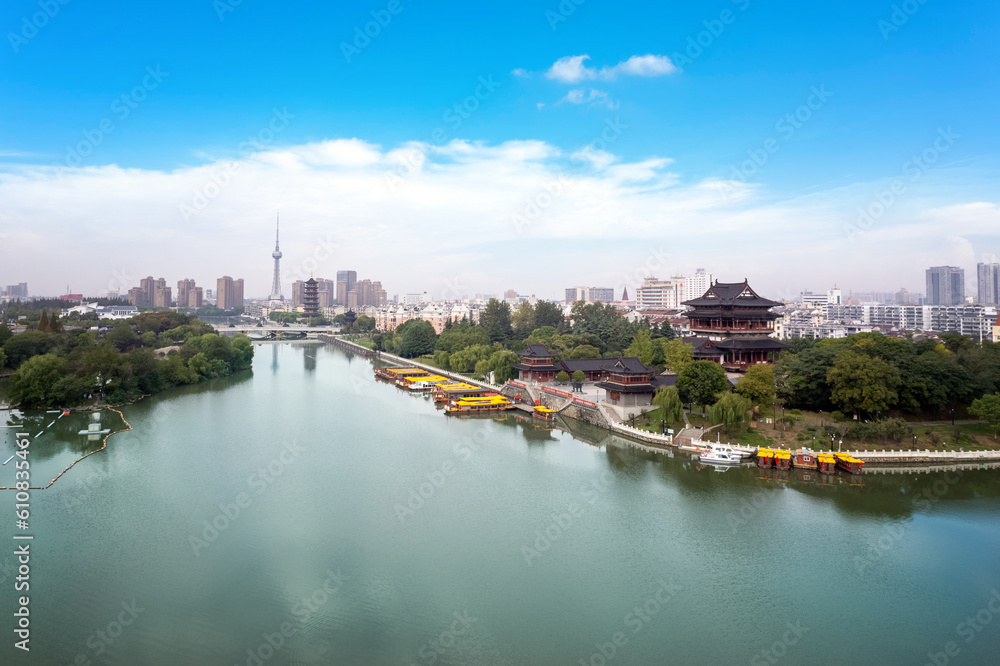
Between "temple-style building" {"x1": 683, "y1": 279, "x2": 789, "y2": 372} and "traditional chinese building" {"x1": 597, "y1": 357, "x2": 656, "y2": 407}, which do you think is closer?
"traditional chinese building" {"x1": 597, "y1": 357, "x2": 656, "y2": 407}

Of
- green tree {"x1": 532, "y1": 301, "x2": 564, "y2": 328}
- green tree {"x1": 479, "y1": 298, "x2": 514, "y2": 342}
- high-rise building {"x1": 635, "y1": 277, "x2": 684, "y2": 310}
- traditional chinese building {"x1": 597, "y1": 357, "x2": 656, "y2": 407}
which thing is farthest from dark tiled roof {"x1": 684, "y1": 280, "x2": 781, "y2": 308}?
high-rise building {"x1": 635, "y1": 277, "x2": 684, "y2": 310}

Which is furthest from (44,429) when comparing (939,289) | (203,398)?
(939,289)

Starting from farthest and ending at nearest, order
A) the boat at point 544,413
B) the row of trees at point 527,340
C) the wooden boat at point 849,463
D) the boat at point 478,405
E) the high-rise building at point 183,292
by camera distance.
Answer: the high-rise building at point 183,292 < the row of trees at point 527,340 < the boat at point 478,405 < the boat at point 544,413 < the wooden boat at point 849,463

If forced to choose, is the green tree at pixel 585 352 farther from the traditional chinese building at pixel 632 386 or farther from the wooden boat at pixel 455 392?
the traditional chinese building at pixel 632 386

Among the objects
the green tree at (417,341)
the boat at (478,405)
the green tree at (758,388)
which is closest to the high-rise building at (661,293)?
the green tree at (417,341)

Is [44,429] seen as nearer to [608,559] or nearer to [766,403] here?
[608,559]

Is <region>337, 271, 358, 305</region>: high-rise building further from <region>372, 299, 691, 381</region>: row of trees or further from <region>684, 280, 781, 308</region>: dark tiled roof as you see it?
<region>684, 280, 781, 308</region>: dark tiled roof

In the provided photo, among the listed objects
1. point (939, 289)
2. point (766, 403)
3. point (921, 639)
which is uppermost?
point (939, 289)
